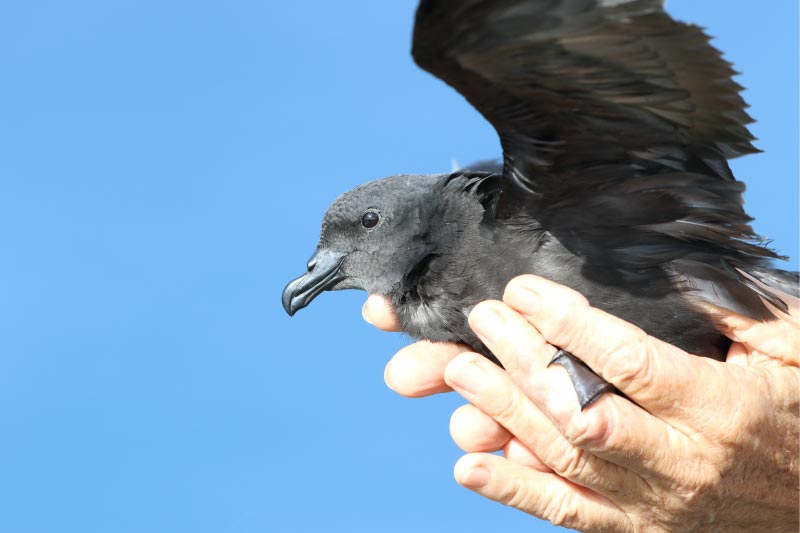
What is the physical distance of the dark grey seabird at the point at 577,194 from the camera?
2.61 metres

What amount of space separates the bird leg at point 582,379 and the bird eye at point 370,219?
109 cm

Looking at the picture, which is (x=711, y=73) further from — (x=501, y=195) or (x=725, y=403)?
(x=725, y=403)

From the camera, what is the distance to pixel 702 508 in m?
3.26

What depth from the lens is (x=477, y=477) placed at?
3.38m

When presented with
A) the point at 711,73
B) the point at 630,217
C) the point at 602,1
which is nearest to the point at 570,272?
the point at 630,217

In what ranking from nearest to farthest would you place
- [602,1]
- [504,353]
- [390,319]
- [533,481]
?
1. [602,1]
2. [504,353]
3. [533,481]
4. [390,319]

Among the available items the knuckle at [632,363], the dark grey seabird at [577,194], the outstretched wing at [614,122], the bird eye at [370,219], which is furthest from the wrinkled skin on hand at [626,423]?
the bird eye at [370,219]

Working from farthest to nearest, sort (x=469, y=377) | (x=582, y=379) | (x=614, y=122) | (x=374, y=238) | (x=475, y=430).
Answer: (x=374, y=238) < (x=475, y=430) < (x=469, y=377) < (x=582, y=379) < (x=614, y=122)

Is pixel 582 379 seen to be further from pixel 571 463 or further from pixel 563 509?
pixel 563 509

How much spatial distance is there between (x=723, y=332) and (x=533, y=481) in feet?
3.00

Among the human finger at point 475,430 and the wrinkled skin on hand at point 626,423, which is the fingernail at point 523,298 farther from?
the human finger at point 475,430

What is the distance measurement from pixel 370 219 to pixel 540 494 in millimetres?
1345

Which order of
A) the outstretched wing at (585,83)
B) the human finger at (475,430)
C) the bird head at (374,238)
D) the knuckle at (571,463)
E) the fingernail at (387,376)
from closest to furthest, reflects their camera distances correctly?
1. the outstretched wing at (585,83)
2. the knuckle at (571,463)
3. the human finger at (475,430)
4. the bird head at (374,238)
5. the fingernail at (387,376)

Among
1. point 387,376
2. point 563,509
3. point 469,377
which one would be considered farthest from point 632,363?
point 387,376
